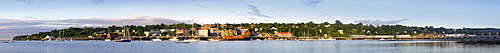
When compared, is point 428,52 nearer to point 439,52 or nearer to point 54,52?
point 439,52

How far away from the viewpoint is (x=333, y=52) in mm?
49125

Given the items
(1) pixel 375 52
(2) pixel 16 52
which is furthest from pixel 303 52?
(2) pixel 16 52

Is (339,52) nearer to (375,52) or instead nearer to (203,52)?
(375,52)

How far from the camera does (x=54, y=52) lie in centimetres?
5216

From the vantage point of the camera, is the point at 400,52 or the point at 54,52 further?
the point at 54,52

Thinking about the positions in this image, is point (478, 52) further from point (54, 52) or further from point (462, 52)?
point (54, 52)

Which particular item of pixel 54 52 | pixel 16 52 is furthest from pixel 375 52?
pixel 16 52

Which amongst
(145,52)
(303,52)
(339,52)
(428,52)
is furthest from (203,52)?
(428,52)

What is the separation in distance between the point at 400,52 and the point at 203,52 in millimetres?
17327

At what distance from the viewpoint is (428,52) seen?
47.5 meters

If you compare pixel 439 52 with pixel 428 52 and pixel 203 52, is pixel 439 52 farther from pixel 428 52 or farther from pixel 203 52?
pixel 203 52

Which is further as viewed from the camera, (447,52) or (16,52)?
(16,52)

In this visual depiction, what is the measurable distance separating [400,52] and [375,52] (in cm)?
215

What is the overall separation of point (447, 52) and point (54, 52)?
117ft
